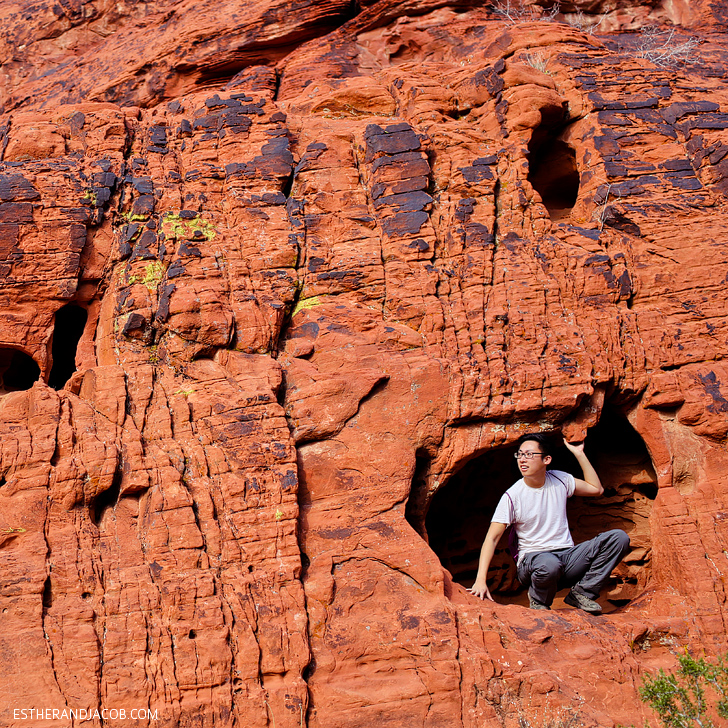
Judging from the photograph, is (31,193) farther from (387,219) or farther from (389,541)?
(389,541)

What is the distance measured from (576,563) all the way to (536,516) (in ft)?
1.83

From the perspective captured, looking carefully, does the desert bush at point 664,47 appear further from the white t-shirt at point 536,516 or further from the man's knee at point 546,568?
the man's knee at point 546,568

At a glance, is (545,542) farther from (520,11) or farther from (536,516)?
(520,11)

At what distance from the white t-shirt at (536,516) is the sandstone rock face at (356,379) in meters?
0.58

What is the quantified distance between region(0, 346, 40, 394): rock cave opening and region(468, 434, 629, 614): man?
5.38m

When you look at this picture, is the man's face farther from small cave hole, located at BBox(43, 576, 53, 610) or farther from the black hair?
small cave hole, located at BBox(43, 576, 53, 610)

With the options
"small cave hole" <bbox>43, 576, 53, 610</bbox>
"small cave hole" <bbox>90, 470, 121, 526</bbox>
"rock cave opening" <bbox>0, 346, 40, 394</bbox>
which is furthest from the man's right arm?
"rock cave opening" <bbox>0, 346, 40, 394</bbox>

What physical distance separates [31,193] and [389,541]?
518 centimetres

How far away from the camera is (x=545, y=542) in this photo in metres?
6.65

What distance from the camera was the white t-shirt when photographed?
6.63 metres

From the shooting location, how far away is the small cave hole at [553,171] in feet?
29.6

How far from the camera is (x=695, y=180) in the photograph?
26.8 ft

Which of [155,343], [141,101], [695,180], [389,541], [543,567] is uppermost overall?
[141,101]

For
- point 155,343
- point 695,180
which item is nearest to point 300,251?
point 155,343
